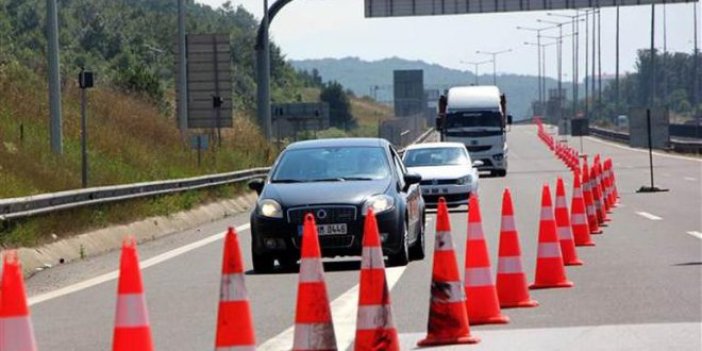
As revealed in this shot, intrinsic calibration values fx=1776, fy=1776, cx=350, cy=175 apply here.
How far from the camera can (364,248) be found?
10.5 m

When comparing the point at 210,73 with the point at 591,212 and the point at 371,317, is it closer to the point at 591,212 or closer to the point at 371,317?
the point at 591,212

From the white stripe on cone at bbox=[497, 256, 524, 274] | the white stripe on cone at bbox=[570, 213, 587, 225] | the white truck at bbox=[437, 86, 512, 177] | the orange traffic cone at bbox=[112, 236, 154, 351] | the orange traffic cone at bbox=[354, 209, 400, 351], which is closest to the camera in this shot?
the orange traffic cone at bbox=[112, 236, 154, 351]

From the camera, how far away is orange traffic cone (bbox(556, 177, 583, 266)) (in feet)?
60.7

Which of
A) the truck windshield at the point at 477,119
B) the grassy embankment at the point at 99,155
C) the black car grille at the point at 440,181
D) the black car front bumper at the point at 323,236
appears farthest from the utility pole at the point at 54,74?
the truck windshield at the point at 477,119

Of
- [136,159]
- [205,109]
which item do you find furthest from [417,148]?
[205,109]

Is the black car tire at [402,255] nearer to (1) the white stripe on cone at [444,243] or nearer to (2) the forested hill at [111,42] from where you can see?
(1) the white stripe on cone at [444,243]

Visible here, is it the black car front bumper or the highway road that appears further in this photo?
the black car front bumper

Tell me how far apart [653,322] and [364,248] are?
342 cm

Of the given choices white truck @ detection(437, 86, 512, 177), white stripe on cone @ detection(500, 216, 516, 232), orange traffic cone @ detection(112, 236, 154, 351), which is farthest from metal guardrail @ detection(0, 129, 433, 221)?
white truck @ detection(437, 86, 512, 177)

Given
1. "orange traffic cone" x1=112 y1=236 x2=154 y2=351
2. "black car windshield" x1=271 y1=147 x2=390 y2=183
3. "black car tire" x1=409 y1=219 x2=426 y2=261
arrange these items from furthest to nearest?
"black car tire" x1=409 y1=219 x2=426 y2=261 < "black car windshield" x1=271 y1=147 x2=390 y2=183 < "orange traffic cone" x1=112 y1=236 x2=154 y2=351

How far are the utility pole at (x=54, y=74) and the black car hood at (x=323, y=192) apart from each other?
30.8 feet

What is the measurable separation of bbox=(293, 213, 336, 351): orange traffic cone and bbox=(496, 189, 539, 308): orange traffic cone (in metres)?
Result: 5.28

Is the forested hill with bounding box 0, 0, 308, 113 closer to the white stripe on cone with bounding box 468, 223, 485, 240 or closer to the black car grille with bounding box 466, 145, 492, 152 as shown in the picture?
the black car grille with bounding box 466, 145, 492, 152

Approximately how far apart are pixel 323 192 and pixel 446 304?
7218 mm
